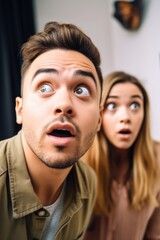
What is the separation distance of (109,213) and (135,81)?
475mm

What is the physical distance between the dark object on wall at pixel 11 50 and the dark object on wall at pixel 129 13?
1.36ft

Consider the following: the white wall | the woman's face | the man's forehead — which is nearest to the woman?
the woman's face

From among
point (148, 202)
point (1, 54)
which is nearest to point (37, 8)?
point (1, 54)

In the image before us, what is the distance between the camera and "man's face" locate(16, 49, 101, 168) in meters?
0.49

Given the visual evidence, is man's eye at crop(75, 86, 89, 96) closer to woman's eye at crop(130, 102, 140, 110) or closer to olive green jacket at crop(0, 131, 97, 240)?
olive green jacket at crop(0, 131, 97, 240)

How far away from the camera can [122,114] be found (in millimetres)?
805

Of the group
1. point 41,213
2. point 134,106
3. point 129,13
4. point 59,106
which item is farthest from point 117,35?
point 41,213

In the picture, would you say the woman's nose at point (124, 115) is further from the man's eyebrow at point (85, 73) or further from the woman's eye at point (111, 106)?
the man's eyebrow at point (85, 73)

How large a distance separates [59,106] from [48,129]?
5 cm

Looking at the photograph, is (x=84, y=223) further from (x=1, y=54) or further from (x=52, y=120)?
(x=1, y=54)

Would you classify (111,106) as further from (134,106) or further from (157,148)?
(157,148)

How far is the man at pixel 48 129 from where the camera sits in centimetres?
49

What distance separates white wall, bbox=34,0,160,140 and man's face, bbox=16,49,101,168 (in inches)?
16.2

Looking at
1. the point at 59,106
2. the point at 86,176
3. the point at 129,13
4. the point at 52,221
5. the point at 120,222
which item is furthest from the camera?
the point at 129,13
